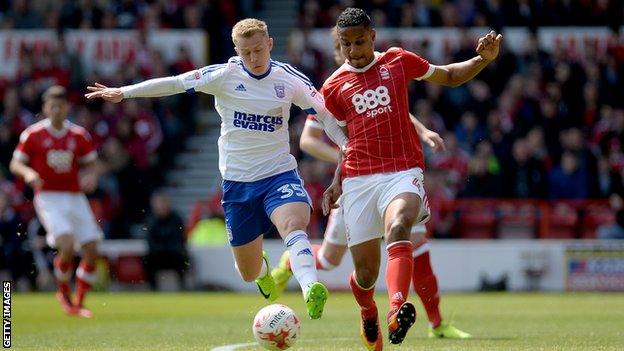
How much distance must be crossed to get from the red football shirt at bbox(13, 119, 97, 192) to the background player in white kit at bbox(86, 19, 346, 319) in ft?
20.5

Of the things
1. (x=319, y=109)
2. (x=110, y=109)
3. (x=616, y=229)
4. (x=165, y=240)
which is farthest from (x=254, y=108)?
(x=110, y=109)

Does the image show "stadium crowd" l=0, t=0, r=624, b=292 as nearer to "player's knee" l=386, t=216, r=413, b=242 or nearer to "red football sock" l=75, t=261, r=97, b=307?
"red football sock" l=75, t=261, r=97, b=307

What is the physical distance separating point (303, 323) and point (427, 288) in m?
3.01

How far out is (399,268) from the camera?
9.31m

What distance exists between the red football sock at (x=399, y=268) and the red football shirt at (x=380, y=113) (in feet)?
2.30

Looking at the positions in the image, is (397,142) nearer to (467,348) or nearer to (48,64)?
(467,348)

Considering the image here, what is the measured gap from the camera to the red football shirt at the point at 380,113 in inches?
388

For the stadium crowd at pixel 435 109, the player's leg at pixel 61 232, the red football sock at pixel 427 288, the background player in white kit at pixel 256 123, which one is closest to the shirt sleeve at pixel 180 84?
the background player in white kit at pixel 256 123

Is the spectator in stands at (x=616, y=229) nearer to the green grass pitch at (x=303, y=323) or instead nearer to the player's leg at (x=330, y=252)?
the green grass pitch at (x=303, y=323)

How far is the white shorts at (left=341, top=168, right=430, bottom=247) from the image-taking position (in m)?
9.73

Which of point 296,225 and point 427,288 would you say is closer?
point 296,225

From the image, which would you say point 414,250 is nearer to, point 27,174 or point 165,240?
point 27,174

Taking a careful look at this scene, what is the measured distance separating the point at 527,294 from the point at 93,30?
37.5 feet

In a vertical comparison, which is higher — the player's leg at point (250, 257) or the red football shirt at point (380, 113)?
the red football shirt at point (380, 113)
